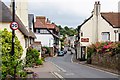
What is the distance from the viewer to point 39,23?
91312 mm

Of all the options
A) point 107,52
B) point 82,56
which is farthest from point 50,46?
point 107,52

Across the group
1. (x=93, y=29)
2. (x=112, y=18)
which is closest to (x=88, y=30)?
(x=93, y=29)

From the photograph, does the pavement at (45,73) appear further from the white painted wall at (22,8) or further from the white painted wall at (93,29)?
the white painted wall at (93,29)

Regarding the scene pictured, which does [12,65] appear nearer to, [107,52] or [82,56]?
[107,52]

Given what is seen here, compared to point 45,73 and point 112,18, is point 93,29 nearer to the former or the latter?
point 112,18

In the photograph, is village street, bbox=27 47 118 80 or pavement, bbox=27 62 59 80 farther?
village street, bbox=27 47 118 80

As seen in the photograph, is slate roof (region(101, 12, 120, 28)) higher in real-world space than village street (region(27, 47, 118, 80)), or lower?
higher

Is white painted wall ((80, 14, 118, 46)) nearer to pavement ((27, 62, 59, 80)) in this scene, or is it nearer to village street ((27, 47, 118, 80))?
village street ((27, 47, 118, 80))

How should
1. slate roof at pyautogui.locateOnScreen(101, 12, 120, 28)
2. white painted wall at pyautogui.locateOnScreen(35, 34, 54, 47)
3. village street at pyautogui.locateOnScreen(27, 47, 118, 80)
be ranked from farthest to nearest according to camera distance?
white painted wall at pyautogui.locateOnScreen(35, 34, 54, 47) → slate roof at pyautogui.locateOnScreen(101, 12, 120, 28) → village street at pyautogui.locateOnScreen(27, 47, 118, 80)

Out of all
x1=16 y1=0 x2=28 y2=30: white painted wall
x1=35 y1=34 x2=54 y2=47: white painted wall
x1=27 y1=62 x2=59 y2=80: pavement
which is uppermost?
x1=16 y1=0 x2=28 y2=30: white painted wall

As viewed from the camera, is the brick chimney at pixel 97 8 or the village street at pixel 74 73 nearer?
the village street at pixel 74 73

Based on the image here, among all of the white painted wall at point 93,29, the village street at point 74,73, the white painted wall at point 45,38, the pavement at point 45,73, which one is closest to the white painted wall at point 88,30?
the white painted wall at point 93,29

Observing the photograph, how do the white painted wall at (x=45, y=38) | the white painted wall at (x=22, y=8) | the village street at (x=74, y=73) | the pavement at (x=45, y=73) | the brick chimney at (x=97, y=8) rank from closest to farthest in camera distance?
the pavement at (x=45, y=73) < the village street at (x=74, y=73) < the white painted wall at (x=22, y=8) < the brick chimney at (x=97, y=8) < the white painted wall at (x=45, y=38)

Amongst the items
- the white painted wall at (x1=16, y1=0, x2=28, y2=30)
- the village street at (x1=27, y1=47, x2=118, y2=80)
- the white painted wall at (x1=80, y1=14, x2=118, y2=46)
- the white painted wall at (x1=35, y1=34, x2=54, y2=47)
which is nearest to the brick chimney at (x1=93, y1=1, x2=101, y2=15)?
the white painted wall at (x1=80, y1=14, x2=118, y2=46)
